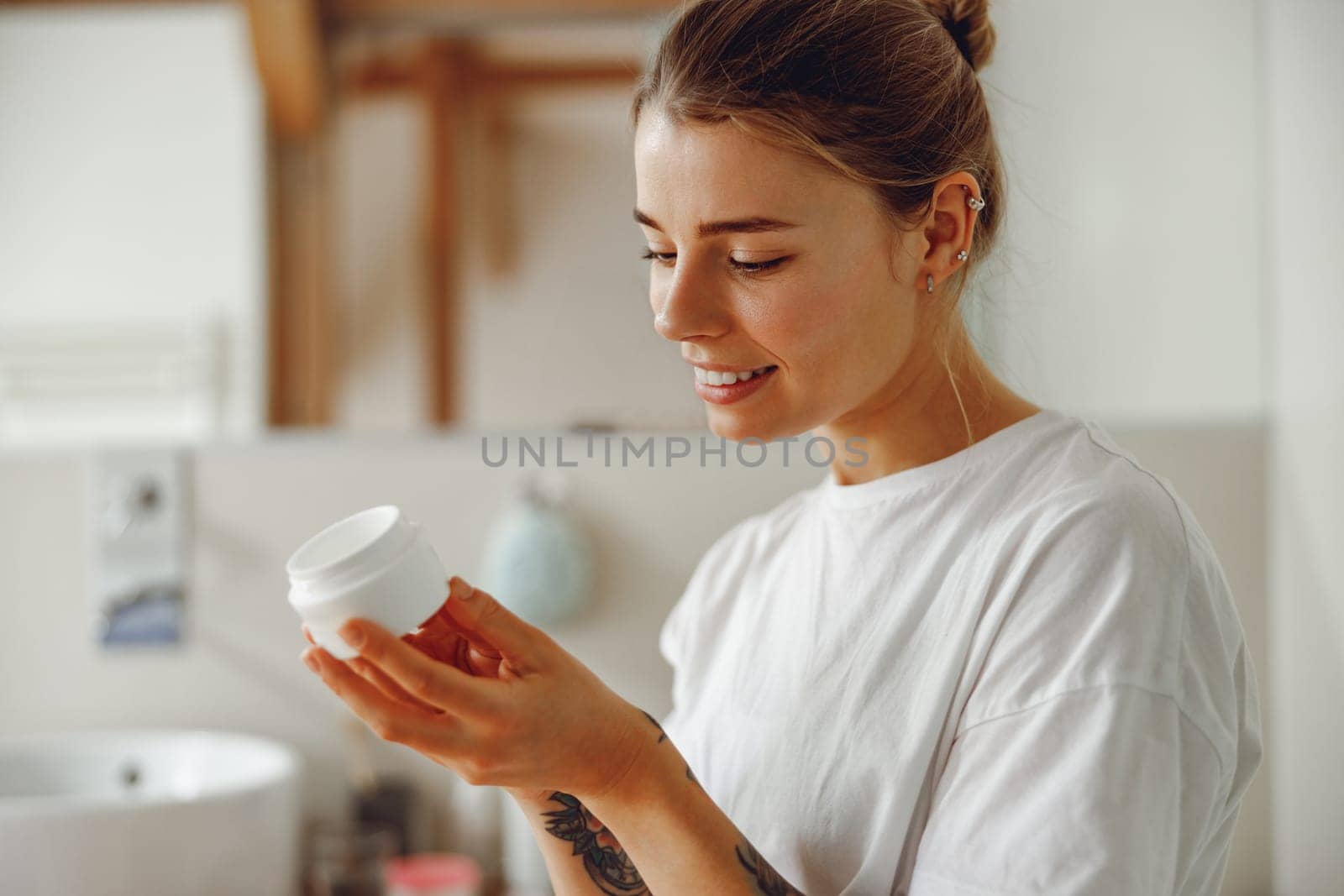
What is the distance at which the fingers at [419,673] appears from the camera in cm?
54

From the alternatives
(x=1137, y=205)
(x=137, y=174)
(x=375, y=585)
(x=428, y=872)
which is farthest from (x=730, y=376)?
(x=137, y=174)

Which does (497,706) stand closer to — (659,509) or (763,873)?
(763,873)

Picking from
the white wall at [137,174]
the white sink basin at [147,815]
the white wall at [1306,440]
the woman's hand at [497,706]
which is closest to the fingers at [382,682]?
the woman's hand at [497,706]

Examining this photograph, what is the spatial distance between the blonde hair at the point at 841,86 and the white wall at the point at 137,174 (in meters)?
1.80

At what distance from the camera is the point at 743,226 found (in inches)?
25.6

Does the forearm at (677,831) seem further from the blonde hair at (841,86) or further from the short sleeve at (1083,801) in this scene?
the blonde hair at (841,86)

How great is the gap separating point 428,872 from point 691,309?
0.84 meters

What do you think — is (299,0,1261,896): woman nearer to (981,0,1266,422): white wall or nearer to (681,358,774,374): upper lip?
(681,358,774,374): upper lip

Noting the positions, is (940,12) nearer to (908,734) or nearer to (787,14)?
(787,14)

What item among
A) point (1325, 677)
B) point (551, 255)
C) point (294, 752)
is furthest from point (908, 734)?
point (551, 255)

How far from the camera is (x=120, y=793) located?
1318mm

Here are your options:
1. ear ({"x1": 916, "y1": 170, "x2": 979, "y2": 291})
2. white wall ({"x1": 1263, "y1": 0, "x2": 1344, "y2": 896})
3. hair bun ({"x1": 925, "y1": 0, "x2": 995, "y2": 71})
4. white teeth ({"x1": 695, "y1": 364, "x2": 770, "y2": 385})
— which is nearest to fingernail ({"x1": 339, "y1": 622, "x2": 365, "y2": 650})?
white teeth ({"x1": 695, "y1": 364, "x2": 770, "y2": 385})

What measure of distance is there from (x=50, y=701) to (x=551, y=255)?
132 centimetres

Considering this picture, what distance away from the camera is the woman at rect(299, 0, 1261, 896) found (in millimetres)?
558
